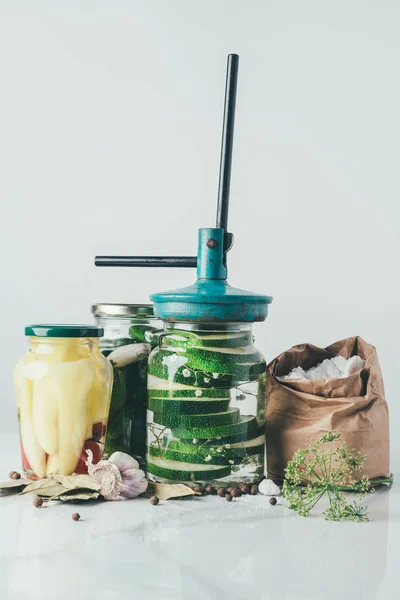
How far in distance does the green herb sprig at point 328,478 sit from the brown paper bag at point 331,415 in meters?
0.02

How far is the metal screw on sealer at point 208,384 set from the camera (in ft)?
3.52

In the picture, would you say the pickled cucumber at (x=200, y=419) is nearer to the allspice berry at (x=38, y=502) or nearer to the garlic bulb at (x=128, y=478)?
the garlic bulb at (x=128, y=478)

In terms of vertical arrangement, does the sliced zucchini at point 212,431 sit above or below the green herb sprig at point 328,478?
above

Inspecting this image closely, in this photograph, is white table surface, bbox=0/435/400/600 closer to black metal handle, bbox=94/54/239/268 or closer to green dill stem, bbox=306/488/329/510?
green dill stem, bbox=306/488/329/510

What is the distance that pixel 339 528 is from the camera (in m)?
0.97

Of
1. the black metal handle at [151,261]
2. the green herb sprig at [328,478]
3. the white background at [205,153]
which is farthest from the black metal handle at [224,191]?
the white background at [205,153]

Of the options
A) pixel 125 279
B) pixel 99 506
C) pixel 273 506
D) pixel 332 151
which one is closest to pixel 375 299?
pixel 332 151

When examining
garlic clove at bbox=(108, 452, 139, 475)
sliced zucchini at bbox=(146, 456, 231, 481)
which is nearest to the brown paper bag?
sliced zucchini at bbox=(146, 456, 231, 481)

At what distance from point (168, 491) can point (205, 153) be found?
0.86 metres

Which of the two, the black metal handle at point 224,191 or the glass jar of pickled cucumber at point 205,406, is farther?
the black metal handle at point 224,191

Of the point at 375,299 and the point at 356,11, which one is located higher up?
the point at 356,11

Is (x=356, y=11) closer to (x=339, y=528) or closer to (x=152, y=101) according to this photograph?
(x=152, y=101)

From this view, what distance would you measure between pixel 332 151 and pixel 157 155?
0.37 meters

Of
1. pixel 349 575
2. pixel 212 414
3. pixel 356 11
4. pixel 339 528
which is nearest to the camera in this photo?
pixel 349 575
